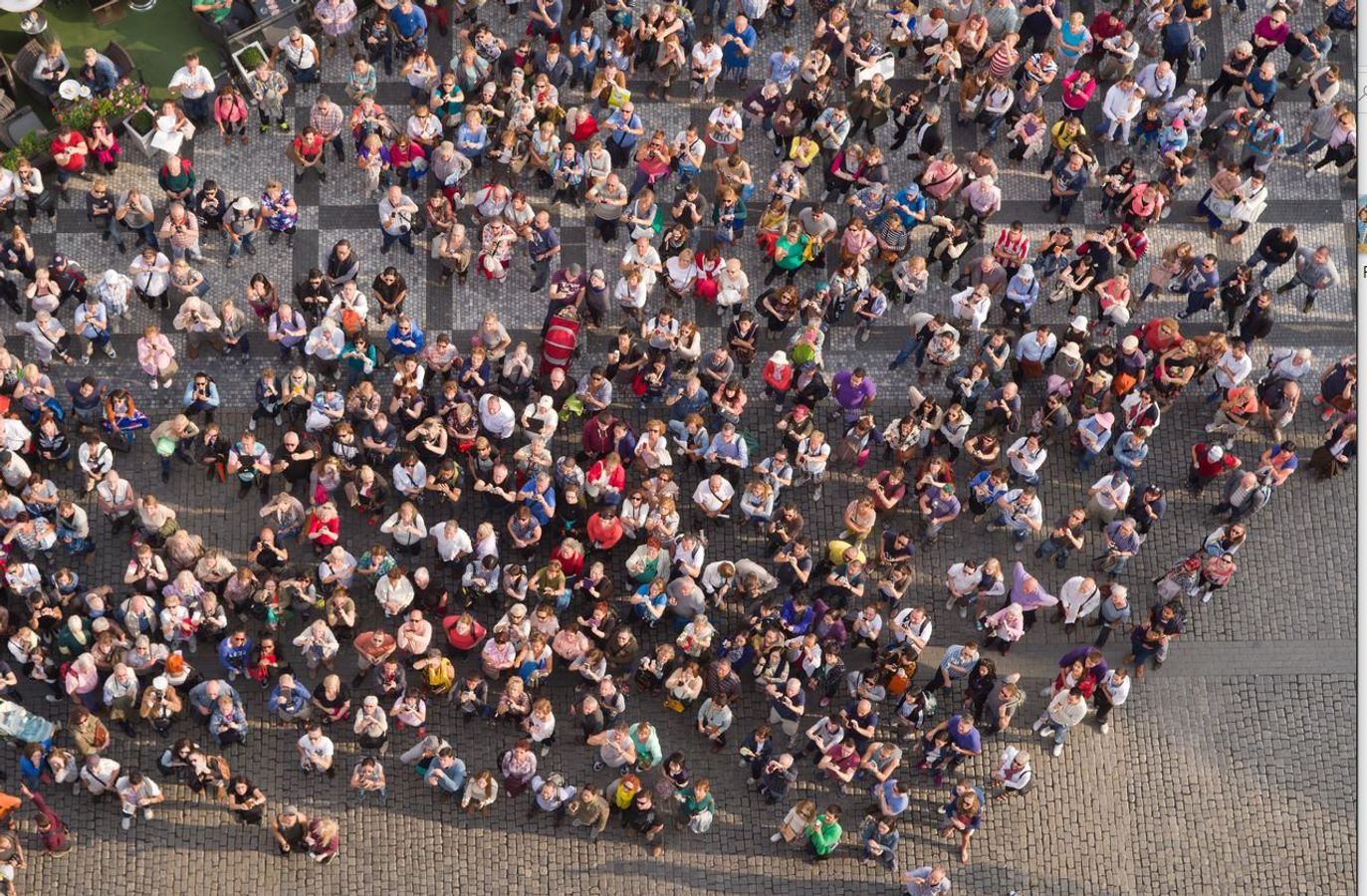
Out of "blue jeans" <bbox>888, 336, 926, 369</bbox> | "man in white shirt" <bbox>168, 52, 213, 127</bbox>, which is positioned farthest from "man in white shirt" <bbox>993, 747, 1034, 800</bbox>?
"man in white shirt" <bbox>168, 52, 213, 127</bbox>

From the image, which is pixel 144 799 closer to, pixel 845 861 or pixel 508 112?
pixel 845 861

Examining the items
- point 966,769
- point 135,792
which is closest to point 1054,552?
point 966,769

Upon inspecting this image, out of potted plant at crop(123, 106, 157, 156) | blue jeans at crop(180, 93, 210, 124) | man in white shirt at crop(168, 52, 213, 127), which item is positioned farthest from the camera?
potted plant at crop(123, 106, 157, 156)

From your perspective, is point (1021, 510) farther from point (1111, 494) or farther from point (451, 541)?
point (451, 541)

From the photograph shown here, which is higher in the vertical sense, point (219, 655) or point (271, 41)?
point (271, 41)

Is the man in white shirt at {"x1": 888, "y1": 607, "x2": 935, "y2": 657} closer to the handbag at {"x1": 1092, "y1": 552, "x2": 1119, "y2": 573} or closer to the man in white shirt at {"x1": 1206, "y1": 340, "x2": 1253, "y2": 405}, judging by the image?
the handbag at {"x1": 1092, "y1": 552, "x2": 1119, "y2": 573}

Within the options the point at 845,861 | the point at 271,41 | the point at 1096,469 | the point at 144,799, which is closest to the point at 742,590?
the point at 845,861
